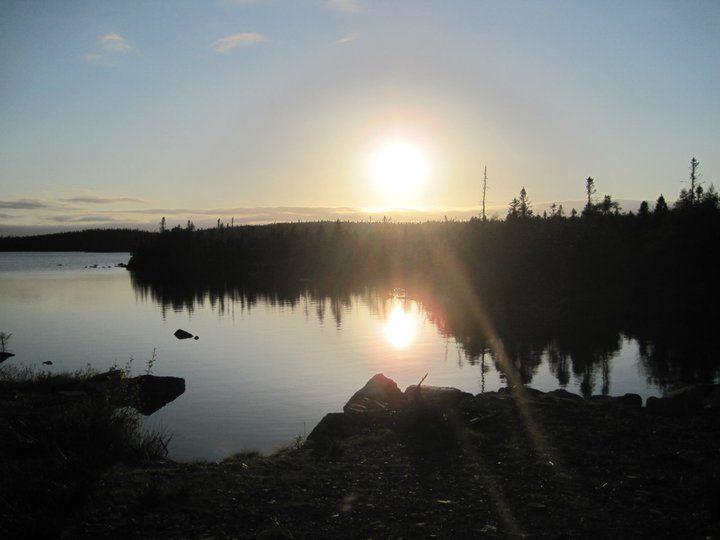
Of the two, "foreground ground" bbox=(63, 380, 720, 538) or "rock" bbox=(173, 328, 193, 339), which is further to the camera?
"rock" bbox=(173, 328, 193, 339)

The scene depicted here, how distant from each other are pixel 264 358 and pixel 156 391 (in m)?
12.8

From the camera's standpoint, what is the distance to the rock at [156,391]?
2272 cm

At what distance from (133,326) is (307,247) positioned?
338 ft

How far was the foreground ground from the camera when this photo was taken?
884 centimetres

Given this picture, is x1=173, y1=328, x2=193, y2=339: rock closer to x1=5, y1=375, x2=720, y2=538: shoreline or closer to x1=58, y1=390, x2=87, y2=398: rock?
x1=58, y1=390, x2=87, y2=398: rock

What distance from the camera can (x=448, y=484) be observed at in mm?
10766

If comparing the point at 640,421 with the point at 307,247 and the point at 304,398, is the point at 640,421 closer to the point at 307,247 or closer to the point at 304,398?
the point at 304,398

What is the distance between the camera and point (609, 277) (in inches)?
2908

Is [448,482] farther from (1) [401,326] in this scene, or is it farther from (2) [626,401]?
(1) [401,326]

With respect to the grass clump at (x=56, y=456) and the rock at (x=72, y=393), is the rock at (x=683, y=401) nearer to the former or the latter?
the grass clump at (x=56, y=456)

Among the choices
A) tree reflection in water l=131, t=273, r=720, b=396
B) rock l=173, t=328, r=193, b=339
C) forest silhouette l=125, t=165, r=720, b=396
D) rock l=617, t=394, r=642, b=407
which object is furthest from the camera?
rock l=173, t=328, r=193, b=339

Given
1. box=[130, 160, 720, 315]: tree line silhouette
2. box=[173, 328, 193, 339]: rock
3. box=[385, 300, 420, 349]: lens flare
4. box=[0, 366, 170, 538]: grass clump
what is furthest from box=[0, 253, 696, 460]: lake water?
box=[130, 160, 720, 315]: tree line silhouette

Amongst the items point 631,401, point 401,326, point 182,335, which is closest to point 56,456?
point 631,401

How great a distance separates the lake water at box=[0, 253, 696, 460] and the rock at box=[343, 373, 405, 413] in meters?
2.74
